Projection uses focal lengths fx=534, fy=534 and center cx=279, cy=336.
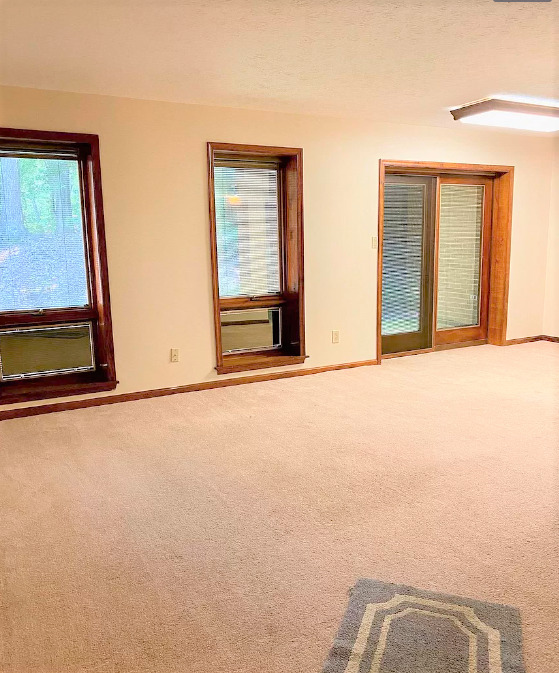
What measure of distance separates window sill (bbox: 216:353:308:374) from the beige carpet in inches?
18.4

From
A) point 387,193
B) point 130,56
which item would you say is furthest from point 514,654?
point 387,193

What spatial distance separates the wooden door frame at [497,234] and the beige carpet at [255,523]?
6.81 ft

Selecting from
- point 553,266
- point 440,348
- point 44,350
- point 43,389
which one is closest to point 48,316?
point 44,350

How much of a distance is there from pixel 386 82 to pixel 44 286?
2.92m

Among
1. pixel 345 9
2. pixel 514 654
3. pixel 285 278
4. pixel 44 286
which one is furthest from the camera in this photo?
pixel 285 278

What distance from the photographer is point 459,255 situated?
611 cm

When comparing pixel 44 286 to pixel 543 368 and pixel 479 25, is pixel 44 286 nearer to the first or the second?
pixel 479 25

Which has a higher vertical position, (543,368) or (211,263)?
(211,263)

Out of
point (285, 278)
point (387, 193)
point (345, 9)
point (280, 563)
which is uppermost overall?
point (345, 9)

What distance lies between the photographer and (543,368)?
204 inches

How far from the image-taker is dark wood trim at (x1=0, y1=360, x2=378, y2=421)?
3.98 metres

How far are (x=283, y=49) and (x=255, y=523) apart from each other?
2.55m

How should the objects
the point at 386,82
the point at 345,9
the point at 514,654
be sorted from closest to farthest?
the point at 514,654
the point at 345,9
the point at 386,82

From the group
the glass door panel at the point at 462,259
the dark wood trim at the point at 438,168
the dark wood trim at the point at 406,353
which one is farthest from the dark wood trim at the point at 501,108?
the dark wood trim at the point at 406,353
